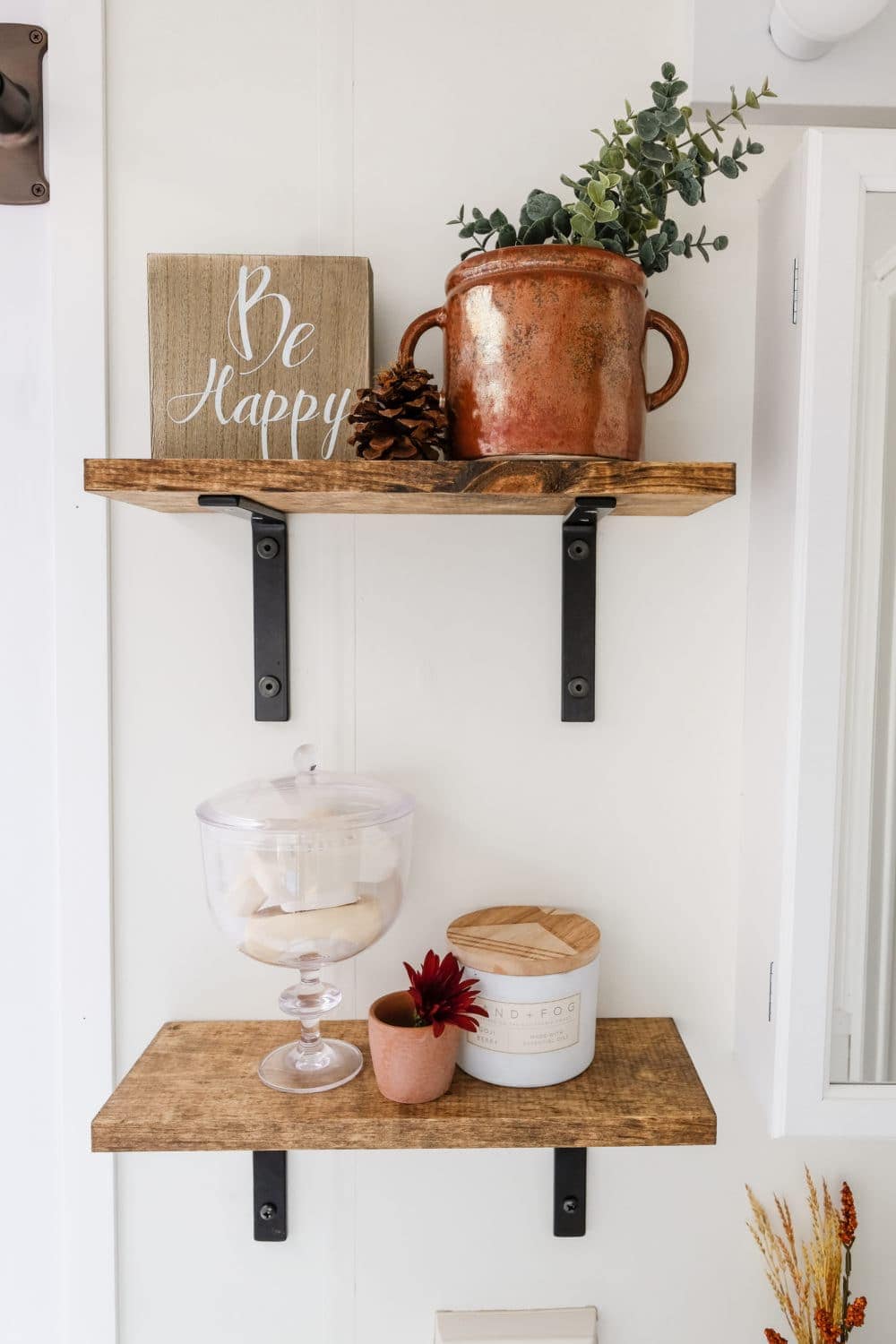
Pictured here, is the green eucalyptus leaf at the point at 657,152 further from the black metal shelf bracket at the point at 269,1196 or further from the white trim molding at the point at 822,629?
the black metal shelf bracket at the point at 269,1196

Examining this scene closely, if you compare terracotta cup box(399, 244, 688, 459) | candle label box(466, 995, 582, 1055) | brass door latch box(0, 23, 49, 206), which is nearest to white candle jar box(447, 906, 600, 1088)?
candle label box(466, 995, 582, 1055)

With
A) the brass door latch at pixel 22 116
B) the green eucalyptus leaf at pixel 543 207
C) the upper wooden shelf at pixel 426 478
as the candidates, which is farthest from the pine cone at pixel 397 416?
the brass door latch at pixel 22 116

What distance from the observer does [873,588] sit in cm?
63

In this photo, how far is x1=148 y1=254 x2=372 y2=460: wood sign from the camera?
26.0 inches

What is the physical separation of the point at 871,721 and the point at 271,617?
0.44m

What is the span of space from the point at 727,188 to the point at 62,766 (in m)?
0.69

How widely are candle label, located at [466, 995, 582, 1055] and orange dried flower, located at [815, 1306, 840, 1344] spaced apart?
0.31 meters

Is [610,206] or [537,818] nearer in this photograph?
[610,206]

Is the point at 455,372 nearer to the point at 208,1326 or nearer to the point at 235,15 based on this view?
the point at 235,15

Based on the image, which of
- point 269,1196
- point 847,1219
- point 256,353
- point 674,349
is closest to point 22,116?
point 256,353

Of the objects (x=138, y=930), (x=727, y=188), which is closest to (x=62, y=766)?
(x=138, y=930)

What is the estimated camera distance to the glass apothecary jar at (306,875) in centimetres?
63

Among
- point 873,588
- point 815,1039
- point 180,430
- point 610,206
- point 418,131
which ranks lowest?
point 815,1039

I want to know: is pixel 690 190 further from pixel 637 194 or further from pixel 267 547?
pixel 267 547
